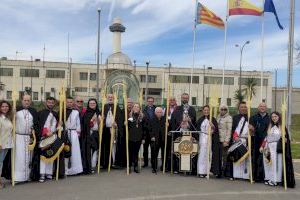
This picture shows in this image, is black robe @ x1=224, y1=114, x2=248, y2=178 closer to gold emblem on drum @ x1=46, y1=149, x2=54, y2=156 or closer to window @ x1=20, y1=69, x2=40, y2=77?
gold emblem on drum @ x1=46, y1=149, x2=54, y2=156

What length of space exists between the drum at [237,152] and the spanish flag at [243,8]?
35.3 feet

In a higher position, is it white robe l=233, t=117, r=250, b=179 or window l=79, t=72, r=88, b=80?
window l=79, t=72, r=88, b=80

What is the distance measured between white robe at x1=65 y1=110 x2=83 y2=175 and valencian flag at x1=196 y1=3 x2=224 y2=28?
14066 millimetres

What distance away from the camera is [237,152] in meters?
12.1

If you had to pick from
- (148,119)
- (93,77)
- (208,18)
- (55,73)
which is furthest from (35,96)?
(148,119)

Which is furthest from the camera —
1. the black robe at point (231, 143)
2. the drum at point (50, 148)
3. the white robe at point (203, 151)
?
the white robe at point (203, 151)

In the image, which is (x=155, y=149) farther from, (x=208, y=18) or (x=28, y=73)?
(x=28, y=73)

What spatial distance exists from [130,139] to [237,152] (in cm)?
280

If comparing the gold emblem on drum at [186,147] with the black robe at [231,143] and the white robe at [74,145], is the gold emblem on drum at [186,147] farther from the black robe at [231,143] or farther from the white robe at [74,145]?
the white robe at [74,145]

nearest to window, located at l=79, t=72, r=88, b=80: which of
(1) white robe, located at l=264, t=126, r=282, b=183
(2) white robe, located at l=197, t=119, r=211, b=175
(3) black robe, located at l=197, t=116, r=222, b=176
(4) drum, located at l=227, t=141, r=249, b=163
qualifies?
(2) white robe, located at l=197, t=119, r=211, b=175

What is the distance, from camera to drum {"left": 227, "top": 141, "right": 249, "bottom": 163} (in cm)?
1205

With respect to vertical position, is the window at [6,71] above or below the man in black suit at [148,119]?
above

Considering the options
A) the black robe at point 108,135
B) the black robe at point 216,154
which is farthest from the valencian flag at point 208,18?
the black robe at point 216,154

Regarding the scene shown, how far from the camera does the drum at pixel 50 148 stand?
11367 mm
